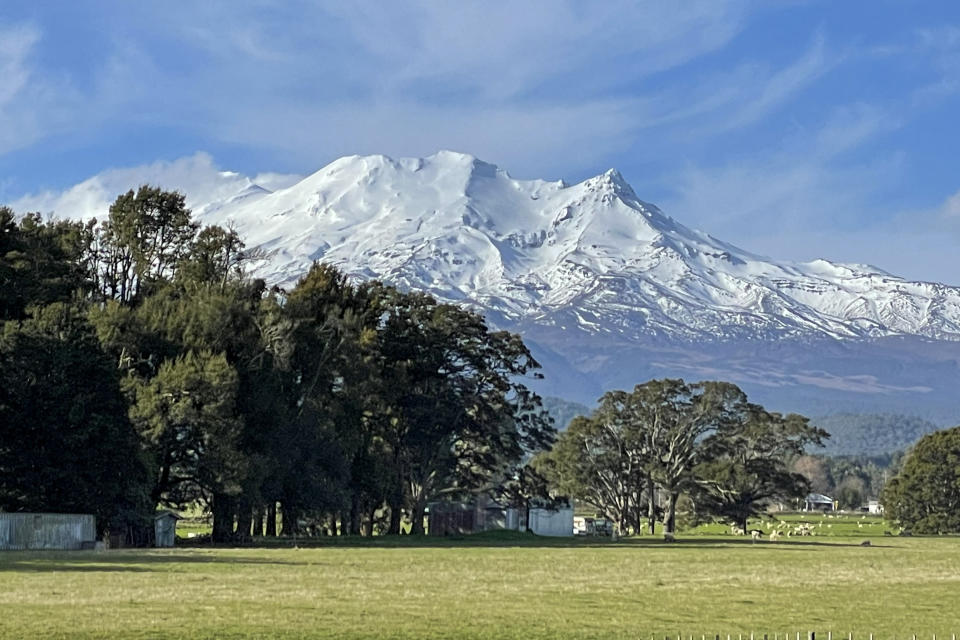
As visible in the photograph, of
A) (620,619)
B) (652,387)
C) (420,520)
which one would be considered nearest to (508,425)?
(420,520)

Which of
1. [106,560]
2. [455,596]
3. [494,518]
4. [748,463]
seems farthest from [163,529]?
[748,463]

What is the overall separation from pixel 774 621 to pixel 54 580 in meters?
19.6

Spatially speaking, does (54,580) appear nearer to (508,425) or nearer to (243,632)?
(243,632)

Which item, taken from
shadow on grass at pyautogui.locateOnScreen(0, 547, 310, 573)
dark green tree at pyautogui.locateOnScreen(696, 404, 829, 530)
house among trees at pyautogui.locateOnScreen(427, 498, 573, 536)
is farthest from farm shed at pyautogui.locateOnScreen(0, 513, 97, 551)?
dark green tree at pyautogui.locateOnScreen(696, 404, 829, 530)

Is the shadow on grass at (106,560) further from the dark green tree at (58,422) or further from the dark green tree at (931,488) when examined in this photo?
the dark green tree at (931,488)

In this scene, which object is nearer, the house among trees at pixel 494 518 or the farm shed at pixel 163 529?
the farm shed at pixel 163 529

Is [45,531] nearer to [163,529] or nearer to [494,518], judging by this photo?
[163,529]

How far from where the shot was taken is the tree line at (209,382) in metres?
59.6

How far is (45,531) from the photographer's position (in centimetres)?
5812

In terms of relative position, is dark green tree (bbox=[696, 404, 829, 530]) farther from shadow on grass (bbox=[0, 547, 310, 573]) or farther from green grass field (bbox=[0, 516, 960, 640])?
shadow on grass (bbox=[0, 547, 310, 573])

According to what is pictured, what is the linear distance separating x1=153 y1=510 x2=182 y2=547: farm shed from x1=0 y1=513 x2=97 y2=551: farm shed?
8.70m

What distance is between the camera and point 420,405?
282ft

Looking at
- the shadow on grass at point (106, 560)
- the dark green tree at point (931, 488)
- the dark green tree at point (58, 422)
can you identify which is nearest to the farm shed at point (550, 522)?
the dark green tree at point (931, 488)

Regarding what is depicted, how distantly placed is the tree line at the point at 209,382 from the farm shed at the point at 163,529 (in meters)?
0.79
